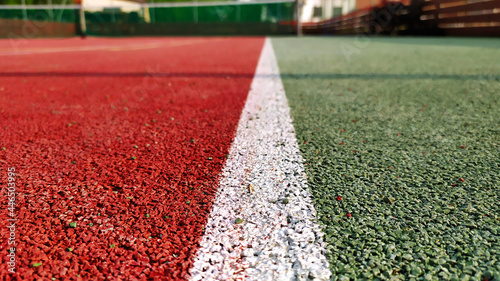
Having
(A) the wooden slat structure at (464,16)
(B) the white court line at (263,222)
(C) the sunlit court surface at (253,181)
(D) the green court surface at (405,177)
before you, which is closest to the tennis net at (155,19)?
(A) the wooden slat structure at (464,16)

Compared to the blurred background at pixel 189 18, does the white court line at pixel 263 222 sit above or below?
below

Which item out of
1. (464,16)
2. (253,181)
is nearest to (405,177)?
(253,181)

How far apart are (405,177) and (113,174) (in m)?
1.12

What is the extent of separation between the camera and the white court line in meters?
0.94

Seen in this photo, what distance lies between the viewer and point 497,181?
139 cm

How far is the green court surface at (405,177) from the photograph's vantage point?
96 cm

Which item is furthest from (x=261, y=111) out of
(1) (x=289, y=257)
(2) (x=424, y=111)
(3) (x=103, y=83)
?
(3) (x=103, y=83)

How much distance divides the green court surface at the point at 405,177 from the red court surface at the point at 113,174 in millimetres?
413

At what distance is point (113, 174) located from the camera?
60.3 inches

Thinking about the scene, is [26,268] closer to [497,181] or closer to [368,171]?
[368,171]

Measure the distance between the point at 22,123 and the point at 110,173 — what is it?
1186mm

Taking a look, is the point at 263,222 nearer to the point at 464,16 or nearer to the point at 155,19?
the point at 464,16

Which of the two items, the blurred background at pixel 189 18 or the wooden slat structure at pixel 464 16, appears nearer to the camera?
the wooden slat structure at pixel 464 16

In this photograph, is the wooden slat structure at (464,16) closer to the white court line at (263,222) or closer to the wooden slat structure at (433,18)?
the wooden slat structure at (433,18)
